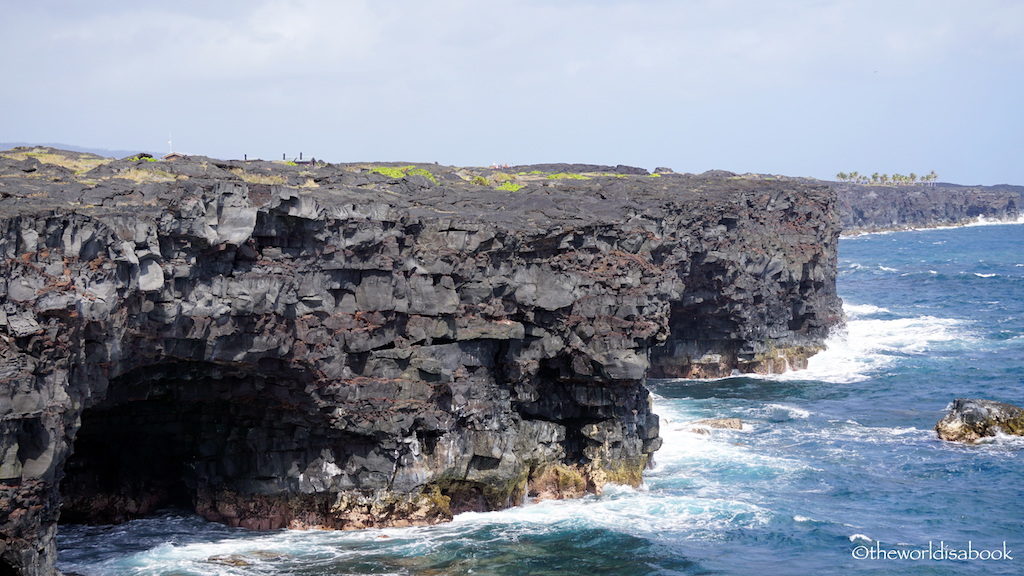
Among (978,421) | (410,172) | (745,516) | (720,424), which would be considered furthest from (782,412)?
(410,172)

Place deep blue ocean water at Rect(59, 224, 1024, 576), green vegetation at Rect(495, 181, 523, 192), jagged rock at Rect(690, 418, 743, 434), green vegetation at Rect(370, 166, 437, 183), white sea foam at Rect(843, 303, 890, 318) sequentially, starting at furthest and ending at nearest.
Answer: white sea foam at Rect(843, 303, 890, 318) → jagged rock at Rect(690, 418, 743, 434) → green vegetation at Rect(495, 181, 523, 192) → green vegetation at Rect(370, 166, 437, 183) → deep blue ocean water at Rect(59, 224, 1024, 576)

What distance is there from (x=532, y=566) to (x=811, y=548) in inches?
409

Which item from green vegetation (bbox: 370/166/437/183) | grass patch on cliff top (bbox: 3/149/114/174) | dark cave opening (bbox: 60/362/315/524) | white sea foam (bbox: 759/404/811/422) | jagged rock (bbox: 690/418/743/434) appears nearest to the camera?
dark cave opening (bbox: 60/362/315/524)

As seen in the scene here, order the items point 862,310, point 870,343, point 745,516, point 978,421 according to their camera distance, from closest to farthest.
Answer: point 745,516 < point 978,421 < point 870,343 < point 862,310

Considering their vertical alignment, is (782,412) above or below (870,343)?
below

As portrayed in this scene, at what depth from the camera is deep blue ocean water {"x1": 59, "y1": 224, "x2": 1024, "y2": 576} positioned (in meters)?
38.0

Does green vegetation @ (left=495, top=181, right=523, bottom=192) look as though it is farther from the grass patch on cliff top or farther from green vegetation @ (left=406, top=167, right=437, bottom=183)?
the grass patch on cliff top

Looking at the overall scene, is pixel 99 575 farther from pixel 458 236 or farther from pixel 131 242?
pixel 458 236

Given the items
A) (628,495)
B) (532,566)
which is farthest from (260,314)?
(628,495)

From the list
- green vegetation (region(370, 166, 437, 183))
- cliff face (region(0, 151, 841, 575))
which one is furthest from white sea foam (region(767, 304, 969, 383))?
green vegetation (region(370, 166, 437, 183))

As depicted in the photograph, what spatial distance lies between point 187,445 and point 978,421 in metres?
38.5

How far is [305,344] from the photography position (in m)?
38.6

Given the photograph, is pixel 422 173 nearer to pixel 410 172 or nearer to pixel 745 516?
pixel 410 172

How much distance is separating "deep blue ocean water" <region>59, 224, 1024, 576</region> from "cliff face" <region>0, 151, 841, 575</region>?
179cm
